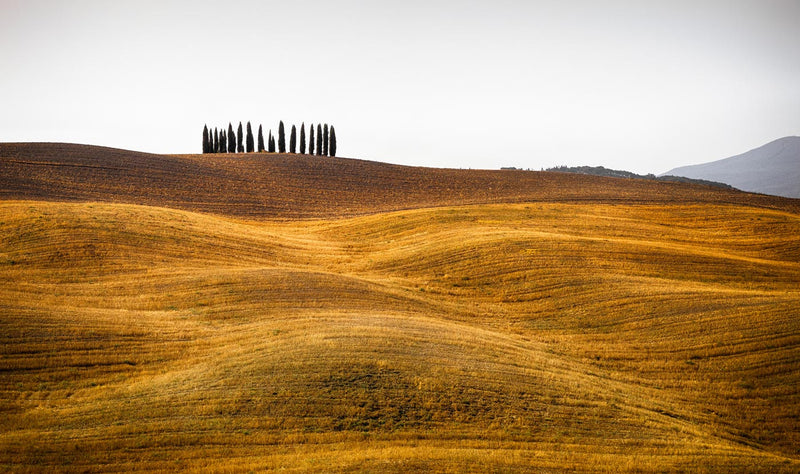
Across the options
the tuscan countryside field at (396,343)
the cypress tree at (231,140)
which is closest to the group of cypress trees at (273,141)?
the cypress tree at (231,140)

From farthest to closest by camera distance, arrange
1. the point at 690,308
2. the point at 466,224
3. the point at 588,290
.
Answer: the point at 466,224, the point at 588,290, the point at 690,308

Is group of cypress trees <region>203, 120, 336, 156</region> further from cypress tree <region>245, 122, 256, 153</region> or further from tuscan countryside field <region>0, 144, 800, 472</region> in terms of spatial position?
tuscan countryside field <region>0, 144, 800, 472</region>

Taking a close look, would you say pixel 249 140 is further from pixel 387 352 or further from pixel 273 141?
pixel 387 352

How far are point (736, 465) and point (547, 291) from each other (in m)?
14.9

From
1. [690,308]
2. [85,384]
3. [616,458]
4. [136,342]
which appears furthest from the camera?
[690,308]

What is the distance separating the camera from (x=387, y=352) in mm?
18000

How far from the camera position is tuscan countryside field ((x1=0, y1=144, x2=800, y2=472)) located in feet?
46.3

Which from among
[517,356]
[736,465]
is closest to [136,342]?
[517,356]

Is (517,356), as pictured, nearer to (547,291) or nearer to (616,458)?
(616,458)

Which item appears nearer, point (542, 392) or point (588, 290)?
point (542, 392)

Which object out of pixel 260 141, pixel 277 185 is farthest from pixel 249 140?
pixel 277 185

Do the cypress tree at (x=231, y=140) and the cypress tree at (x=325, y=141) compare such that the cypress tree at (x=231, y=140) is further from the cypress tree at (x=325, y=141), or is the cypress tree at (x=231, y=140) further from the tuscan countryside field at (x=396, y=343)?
the tuscan countryside field at (x=396, y=343)

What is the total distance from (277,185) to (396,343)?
45430mm

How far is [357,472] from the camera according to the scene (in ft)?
40.6
